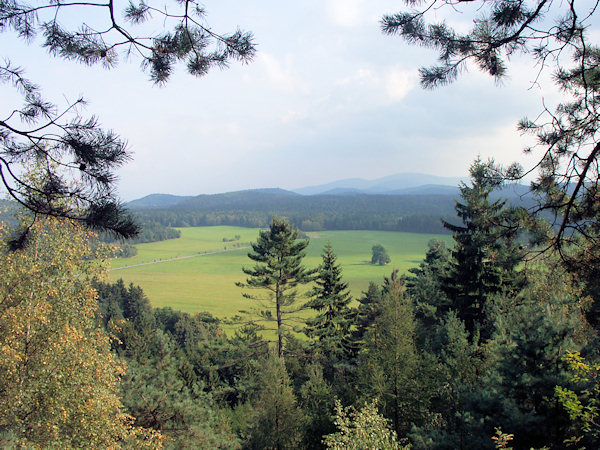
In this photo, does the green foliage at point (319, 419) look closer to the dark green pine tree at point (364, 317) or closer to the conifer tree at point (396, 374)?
the conifer tree at point (396, 374)

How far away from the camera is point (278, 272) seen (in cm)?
2525

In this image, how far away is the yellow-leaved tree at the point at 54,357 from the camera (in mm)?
7934

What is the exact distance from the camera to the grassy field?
66500 millimetres

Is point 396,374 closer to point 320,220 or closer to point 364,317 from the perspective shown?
point 364,317

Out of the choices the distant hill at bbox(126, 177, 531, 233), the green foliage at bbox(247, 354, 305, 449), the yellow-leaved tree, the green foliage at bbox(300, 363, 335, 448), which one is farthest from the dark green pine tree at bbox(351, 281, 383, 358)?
the distant hill at bbox(126, 177, 531, 233)

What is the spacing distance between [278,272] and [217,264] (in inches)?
2826

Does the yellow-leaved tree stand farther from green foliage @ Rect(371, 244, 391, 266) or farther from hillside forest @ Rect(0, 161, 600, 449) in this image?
green foliage @ Rect(371, 244, 391, 266)

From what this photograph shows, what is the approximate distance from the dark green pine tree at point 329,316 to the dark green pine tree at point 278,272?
1.65m

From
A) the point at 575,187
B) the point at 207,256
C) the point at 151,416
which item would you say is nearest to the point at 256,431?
the point at 151,416

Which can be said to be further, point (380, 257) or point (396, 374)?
point (380, 257)

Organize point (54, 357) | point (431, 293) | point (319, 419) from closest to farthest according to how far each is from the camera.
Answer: point (54, 357), point (319, 419), point (431, 293)

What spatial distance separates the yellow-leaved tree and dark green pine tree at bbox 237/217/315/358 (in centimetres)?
→ 1496

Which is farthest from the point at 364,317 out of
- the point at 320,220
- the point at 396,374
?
the point at 320,220

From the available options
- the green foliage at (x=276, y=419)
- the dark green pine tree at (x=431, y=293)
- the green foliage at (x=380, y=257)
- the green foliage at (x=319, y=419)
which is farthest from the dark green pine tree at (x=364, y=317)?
the green foliage at (x=380, y=257)
